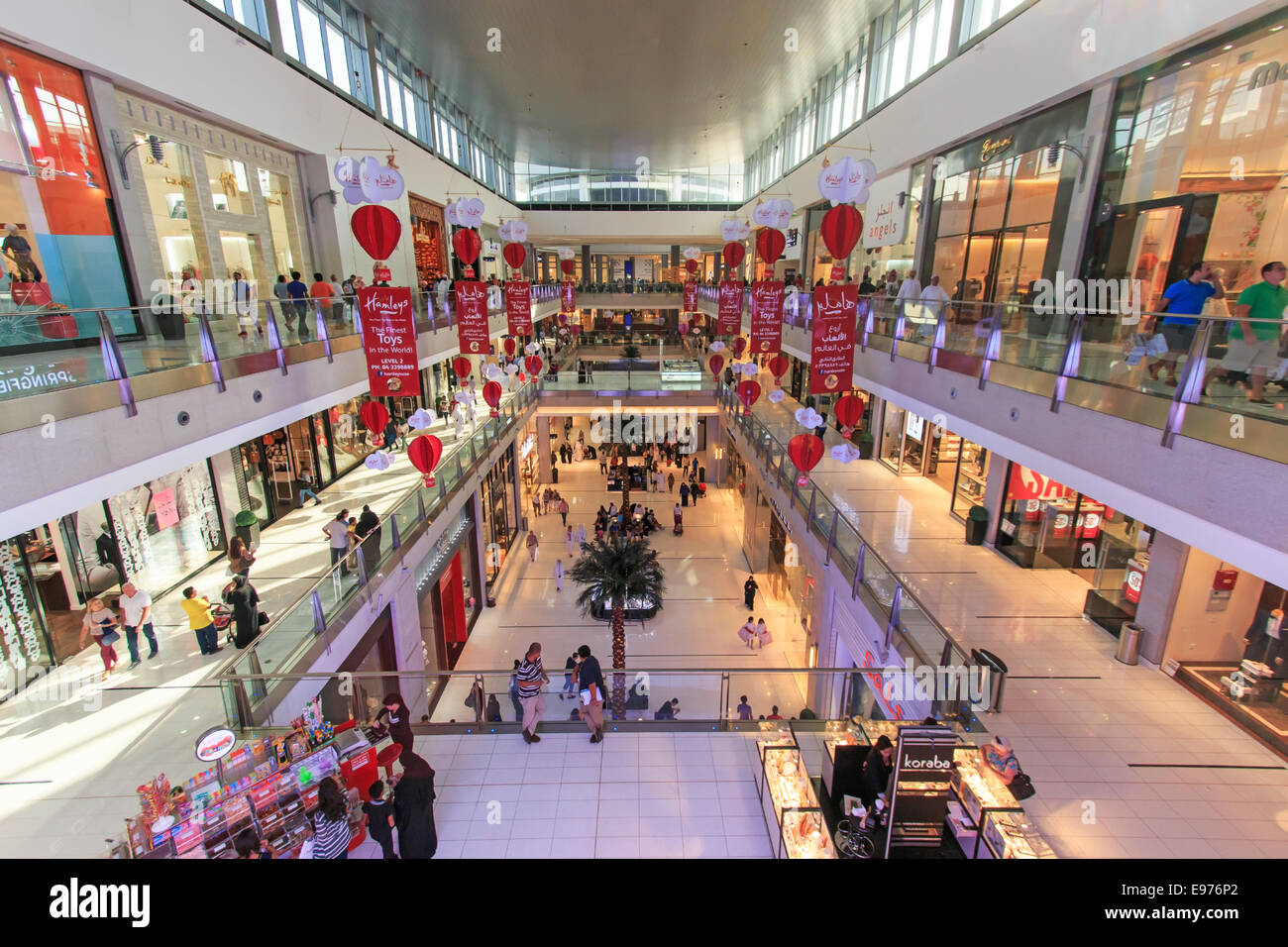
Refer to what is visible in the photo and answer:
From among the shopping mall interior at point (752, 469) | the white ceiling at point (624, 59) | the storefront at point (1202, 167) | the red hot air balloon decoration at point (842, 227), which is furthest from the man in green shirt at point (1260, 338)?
the white ceiling at point (624, 59)

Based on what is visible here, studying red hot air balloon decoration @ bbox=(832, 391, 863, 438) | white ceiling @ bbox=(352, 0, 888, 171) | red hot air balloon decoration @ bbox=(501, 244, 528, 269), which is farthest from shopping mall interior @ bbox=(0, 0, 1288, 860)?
red hot air balloon decoration @ bbox=(501, 244, 528, 269)

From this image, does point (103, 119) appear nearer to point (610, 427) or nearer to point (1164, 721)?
point (1164, 721)

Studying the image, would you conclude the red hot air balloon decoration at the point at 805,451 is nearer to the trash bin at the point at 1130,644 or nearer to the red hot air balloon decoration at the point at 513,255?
the trash bin at the point at 1130,644

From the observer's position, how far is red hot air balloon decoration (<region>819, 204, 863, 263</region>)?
8969 millimetres

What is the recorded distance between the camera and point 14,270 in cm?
773

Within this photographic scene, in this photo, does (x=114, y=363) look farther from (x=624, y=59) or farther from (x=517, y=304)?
(x=624, y=59)

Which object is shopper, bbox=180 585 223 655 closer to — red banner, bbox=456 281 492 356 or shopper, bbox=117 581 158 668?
shopper, bbox=117 581 158 668

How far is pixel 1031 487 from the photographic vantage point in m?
10.6

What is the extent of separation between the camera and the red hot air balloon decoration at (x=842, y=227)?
29.4 feet

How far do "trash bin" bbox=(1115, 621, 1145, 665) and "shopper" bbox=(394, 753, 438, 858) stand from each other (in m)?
8.77

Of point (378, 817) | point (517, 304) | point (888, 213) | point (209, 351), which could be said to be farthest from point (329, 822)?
point (888, 213)

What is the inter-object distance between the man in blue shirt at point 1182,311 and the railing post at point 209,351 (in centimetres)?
993

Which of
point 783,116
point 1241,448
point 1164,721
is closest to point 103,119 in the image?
point 1241,448

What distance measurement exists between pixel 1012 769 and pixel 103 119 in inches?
565
